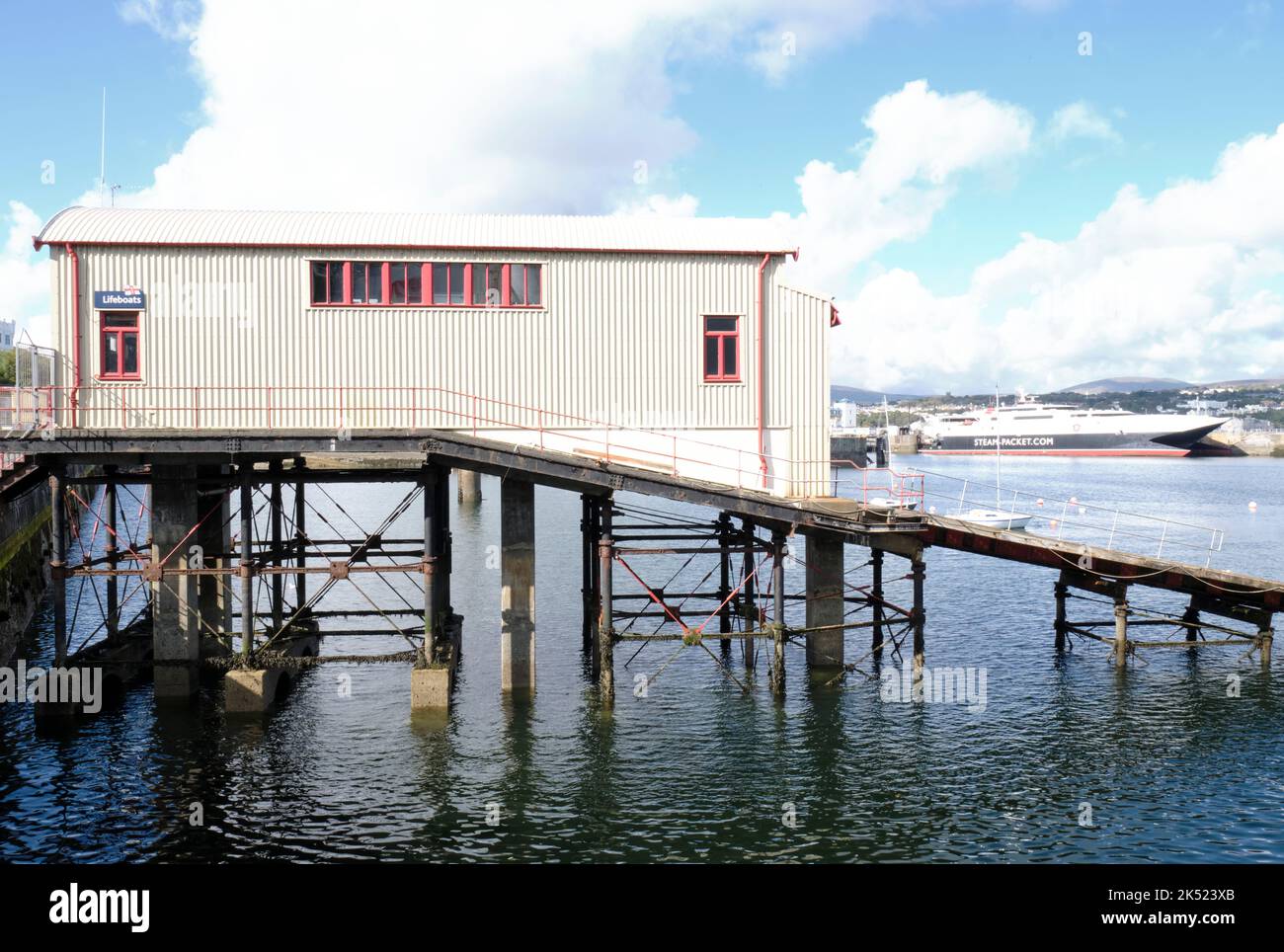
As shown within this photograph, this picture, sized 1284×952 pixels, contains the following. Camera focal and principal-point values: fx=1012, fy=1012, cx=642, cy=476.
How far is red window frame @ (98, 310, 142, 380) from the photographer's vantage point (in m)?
27.8

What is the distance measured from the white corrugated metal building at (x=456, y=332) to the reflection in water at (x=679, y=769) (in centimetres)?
753

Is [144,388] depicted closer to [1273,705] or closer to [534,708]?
[534,708]

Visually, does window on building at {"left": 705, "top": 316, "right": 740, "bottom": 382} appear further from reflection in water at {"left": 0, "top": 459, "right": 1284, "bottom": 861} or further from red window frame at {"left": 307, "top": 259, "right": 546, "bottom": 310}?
reflection in water at {"left": 0, "top": 459, "right": 1284, "bottom": 861}

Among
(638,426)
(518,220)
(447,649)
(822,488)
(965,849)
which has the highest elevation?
(518,220)

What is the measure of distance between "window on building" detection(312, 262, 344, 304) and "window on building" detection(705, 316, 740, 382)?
10.5m

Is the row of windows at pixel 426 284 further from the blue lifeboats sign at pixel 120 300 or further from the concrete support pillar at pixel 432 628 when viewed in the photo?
the concrete support pillar at pixel 432 628

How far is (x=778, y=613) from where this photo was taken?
93.7 feet

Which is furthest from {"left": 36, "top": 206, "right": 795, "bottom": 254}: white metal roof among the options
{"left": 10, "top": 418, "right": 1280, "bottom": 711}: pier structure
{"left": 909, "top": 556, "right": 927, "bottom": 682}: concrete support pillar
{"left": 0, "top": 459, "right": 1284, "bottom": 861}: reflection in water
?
{"left": 0, "top": 459, "right": 1284, "bottom": 861}: reflection in water

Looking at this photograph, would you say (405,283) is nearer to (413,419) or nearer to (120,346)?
(413,419)

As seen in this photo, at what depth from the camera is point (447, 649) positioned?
2975cm

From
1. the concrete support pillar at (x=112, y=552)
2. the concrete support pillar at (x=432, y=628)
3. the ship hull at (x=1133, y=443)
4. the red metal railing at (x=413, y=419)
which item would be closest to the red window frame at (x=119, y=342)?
the red metal railing at (x=413, y=419)

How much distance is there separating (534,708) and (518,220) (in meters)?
14.3

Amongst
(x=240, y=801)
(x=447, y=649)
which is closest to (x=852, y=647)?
(x=447, y=649)
